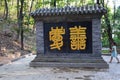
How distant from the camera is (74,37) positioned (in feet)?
48.5

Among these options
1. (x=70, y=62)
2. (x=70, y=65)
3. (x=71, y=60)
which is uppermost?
(x=71, y=60)

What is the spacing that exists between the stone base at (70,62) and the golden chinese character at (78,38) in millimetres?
641

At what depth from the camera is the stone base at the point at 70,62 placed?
1419cm

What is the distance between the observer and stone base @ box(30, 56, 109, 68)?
46.5 feet

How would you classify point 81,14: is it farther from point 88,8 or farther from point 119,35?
point 119,35

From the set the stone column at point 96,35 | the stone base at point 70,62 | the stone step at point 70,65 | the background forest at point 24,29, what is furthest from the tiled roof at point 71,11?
the background forest at point 24,29

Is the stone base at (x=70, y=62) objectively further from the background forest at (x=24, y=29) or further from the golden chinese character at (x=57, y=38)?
the background forest at (x=24, y=29)

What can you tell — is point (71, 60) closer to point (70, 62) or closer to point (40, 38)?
point (70, 62)

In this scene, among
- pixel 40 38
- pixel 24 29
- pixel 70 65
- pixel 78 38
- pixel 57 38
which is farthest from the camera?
pixel 24 29

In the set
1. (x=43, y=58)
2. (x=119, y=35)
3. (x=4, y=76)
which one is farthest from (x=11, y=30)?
(x=4, y=76)

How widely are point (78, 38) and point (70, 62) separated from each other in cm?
133

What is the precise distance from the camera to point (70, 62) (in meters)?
14.6

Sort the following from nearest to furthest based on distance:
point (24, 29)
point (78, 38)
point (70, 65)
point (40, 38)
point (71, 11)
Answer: point (70, 65)
point (71, 11)
point (78, 38)
point (40, 38)
point (24, 29)

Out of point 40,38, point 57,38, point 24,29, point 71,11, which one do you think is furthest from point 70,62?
point 24,29
